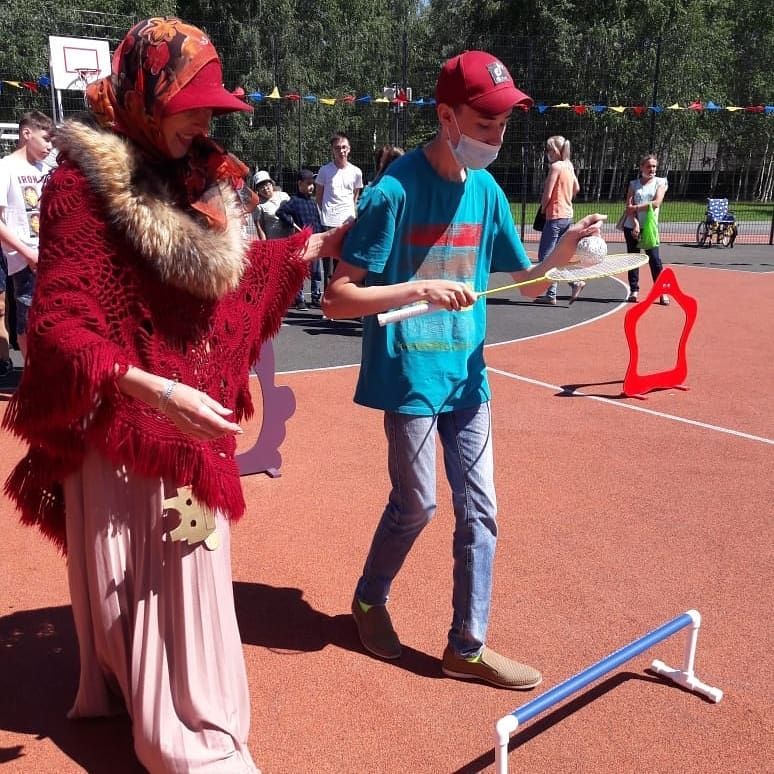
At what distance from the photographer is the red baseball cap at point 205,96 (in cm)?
217

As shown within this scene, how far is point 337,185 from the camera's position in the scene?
456 inches

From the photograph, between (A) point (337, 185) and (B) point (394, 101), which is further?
(B) point (394, 101)

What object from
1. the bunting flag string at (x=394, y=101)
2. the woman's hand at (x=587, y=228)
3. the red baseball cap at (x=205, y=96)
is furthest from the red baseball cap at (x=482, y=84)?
the bunting flag string at (x=394, y=101)

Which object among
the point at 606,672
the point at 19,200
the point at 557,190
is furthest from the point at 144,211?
the point at 557,190

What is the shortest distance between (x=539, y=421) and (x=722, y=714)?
12.1 ft

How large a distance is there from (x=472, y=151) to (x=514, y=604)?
2.06 meters

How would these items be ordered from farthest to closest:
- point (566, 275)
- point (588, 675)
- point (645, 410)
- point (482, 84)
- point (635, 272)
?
1. point (635, 272)
2. point (645, 410)
3. point (566, 275)
4. point (482, 84)
5. point (588, 675)

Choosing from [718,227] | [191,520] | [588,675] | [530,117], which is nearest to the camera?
[191,520]

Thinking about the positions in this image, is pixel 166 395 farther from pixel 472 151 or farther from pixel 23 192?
pixel 23 192

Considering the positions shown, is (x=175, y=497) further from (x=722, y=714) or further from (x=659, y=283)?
(x=659, y=283)

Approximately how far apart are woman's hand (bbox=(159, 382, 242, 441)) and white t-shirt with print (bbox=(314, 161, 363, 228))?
962 centimetres

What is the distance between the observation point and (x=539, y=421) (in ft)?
21.9

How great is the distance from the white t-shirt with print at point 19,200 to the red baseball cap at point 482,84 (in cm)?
494

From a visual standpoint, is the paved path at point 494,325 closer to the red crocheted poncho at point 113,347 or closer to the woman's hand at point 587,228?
the woman's hand at point 587,228
